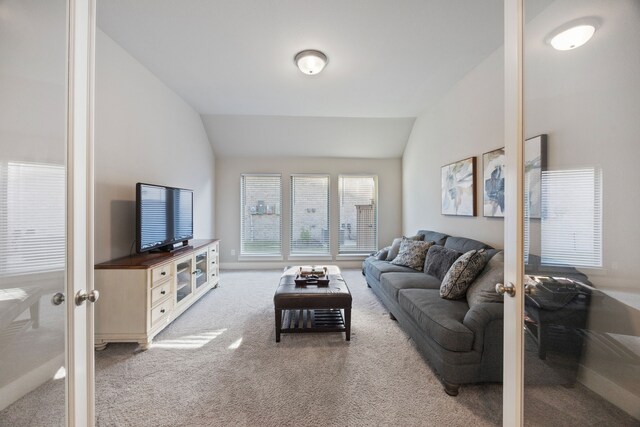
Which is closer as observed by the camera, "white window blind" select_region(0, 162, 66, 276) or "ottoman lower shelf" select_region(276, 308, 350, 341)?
"white window blind" select_region(0, 162, 66, 276)

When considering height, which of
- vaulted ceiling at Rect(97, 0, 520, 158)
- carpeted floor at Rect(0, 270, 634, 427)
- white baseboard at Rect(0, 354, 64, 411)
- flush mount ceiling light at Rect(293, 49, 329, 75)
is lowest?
carpeted floor at Rect(0, 270, 634, 427)

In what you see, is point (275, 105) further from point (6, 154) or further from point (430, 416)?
point (430, 416)

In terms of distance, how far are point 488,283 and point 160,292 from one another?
2965 mm

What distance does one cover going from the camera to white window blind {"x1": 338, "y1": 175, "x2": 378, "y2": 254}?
5.43 metres

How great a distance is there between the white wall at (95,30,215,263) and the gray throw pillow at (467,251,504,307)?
3355 millimetres

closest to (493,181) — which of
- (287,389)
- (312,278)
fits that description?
(312,278)

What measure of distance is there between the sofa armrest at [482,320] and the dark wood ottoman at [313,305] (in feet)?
3.35

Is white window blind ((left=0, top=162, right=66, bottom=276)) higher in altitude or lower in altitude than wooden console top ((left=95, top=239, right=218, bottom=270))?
higher

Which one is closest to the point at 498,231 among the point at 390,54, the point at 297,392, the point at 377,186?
the point at 390,54

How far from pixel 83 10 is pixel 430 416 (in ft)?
9.12

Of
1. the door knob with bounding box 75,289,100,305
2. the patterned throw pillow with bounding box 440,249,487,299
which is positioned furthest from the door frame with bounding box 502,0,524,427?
the door knob with bounding box 75,289,100,305

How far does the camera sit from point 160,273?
247cm

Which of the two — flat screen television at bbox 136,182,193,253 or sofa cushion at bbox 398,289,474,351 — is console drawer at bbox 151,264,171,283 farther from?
sofa cushion at bbox 398,289,474,351

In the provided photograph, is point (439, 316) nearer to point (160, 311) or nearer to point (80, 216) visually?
point (80, 216)
